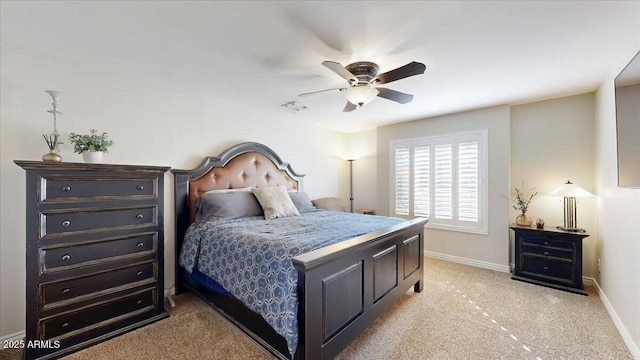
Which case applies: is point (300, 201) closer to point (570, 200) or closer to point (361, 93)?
point (361, 93)

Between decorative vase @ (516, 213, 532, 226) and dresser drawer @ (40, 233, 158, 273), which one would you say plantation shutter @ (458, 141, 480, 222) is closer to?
decorative vase @ (516, 213, 532, 226)

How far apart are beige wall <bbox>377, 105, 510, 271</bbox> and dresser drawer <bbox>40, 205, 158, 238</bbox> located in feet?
13.1

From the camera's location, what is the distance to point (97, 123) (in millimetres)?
2479

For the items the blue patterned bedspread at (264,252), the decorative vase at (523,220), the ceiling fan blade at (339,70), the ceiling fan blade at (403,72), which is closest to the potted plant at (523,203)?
the decorative vase at (523,220)

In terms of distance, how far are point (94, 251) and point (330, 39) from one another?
2.47 metres

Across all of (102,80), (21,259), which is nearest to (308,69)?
(102,80)

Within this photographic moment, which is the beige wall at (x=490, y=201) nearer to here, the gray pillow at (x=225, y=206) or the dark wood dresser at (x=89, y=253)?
the gray pillow at (x=225, y=206)

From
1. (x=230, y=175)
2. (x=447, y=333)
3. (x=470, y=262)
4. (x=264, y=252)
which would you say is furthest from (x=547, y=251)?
(x=230, y=175)

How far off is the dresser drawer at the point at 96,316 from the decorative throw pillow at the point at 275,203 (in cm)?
133

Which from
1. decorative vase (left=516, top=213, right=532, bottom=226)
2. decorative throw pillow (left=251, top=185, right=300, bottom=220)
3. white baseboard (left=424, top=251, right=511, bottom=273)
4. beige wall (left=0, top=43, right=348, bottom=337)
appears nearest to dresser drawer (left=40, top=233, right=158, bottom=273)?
beige wall (left=0, top=43, right=348, bottom=337)

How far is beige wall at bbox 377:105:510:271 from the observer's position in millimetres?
3658

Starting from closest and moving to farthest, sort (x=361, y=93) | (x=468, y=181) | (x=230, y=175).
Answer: (x=361, y=93) → (x=230, y=175) → (x=468, y=181)

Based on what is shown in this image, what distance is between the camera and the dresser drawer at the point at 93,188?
1878mm

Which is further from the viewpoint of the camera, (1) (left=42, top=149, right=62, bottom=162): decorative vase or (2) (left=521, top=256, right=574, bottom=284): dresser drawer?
(2) (left=521, top=256, right=574, bottom=284): dresser drawer
